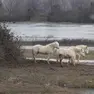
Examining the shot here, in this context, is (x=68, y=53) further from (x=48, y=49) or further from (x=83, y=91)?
(x=83, y=91)

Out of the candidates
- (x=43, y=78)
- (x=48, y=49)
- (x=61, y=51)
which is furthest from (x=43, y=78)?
(x=48, y=49)

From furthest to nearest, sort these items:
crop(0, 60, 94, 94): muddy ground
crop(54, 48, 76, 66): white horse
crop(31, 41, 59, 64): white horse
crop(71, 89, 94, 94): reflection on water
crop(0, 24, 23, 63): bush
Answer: crop(31, 41, 59, 64): white horse < crop(0, 24, 23, 63): bush < crop(54, 48, 76, 66): white horse < crop(71, 89, 94, 94): reflection on water < crop(0, 60, 94, 94): muddy ground

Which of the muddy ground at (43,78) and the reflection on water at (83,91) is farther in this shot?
the reflection on water at (83,91)

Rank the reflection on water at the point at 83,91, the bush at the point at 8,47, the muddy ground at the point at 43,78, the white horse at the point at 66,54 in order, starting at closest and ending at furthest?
1. the muddy ground at the point at 43,78
2. the reflection on water at the point at 83,91
3. the white horse at the point at 66,54
4. the bush at the point at 8,47

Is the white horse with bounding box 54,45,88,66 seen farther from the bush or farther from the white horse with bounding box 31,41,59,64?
the bush

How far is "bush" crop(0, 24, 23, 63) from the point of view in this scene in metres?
23.1

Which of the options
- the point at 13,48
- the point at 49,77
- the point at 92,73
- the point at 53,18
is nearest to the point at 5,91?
the point at 49,77

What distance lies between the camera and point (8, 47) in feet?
75.9

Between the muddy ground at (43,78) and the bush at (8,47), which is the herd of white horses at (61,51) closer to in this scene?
the muddy ground at (43,78)

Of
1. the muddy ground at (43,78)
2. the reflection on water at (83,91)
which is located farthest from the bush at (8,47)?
the reflection on water at (83,91)

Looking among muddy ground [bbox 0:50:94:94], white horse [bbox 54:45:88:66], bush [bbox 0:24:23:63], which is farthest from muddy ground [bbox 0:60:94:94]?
bush [bbox 0:24:23:63]

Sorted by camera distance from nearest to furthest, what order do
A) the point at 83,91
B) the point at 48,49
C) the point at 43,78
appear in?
1. the point at 83,91
2. the point at 43,78
3. the point at 48,49

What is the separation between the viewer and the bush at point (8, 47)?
23.1m

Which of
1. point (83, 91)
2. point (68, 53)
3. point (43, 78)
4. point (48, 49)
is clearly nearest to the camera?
point (83, 91)
